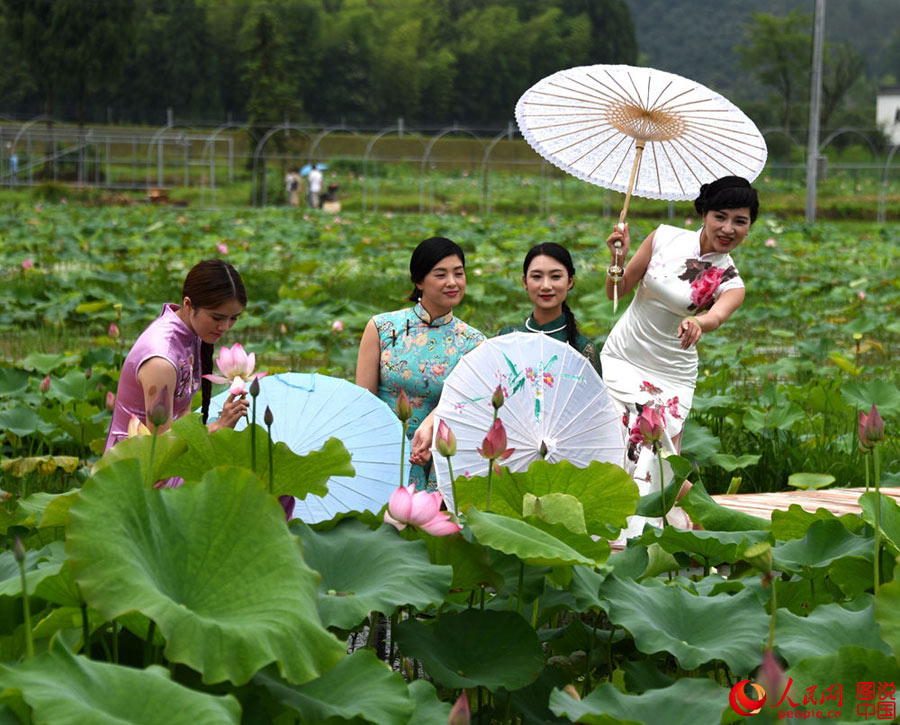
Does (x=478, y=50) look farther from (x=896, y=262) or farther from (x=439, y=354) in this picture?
(x=439, y=354)

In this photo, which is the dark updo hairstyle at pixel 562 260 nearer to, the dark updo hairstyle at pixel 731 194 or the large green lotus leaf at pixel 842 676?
the dark updo hairstyle at pixel 731 194

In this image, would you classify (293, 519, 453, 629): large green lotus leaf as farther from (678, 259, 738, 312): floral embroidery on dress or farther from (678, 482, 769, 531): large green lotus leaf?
(678, 259, 738, 312): floral embroidery on dress

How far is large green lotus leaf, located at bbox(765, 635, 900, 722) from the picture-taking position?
1.27 metres

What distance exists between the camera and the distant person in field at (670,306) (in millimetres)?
3020

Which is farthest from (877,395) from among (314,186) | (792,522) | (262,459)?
(314,186)

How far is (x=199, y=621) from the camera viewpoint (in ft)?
3.67

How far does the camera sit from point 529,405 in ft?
7.64

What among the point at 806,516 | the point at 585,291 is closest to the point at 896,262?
the point at 585,291

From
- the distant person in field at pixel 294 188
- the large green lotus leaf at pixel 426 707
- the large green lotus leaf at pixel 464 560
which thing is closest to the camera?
the large green lotus leaf at pixel 426 707

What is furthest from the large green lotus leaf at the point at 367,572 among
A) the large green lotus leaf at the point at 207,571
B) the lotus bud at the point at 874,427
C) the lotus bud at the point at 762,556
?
the lotus bud at the point at 874,427

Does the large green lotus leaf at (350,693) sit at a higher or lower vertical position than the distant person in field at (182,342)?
lower

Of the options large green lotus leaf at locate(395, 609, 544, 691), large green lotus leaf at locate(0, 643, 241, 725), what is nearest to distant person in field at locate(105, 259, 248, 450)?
large green lotus leaf at locate(395, 609, 544, 691)

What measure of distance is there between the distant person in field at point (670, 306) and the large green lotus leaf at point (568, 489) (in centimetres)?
120

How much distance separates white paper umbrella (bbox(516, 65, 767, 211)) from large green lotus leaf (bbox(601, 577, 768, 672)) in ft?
5.78
